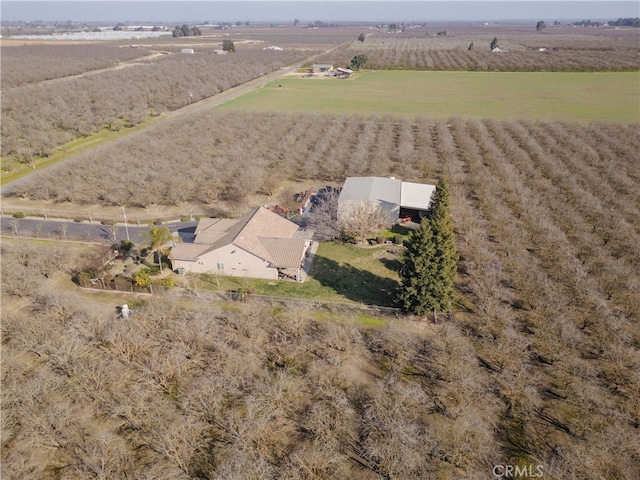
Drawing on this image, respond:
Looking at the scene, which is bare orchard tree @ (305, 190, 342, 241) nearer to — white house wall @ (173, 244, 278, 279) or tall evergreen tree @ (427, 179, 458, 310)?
white house wall @ (173, 244, 278, 279)

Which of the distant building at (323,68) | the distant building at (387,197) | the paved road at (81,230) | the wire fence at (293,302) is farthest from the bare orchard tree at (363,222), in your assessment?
the distant building at (323,68)

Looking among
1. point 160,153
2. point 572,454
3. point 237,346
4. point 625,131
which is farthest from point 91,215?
point 625,131

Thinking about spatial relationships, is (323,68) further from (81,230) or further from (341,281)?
(341,281)

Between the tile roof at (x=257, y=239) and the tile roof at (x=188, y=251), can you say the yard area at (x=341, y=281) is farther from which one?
the tile roof at (x=257, y=239)

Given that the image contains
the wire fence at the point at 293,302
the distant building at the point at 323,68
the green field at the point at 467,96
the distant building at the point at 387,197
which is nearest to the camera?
the wire fence at the point at 293,302

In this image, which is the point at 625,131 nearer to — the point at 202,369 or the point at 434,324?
the point at 434,324

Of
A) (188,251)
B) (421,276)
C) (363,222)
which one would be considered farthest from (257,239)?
(421,276)
